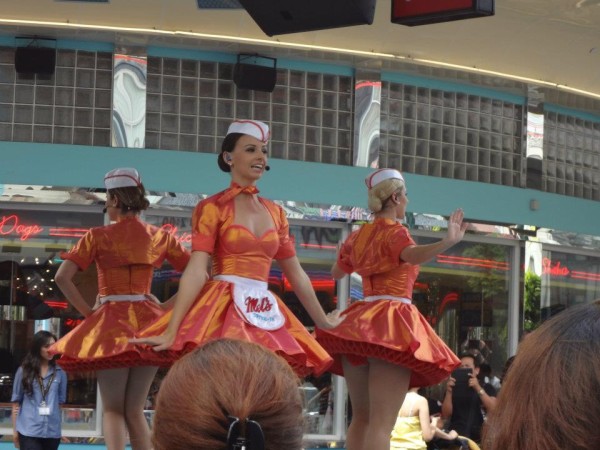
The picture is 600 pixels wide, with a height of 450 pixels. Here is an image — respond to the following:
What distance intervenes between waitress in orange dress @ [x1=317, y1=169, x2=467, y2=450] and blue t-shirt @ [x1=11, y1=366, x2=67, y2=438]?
375cm

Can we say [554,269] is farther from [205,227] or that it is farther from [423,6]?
[205,227]

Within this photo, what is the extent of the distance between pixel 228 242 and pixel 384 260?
0.99 m

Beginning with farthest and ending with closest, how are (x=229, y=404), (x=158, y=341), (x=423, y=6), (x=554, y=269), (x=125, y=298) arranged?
1. (x=554, y=269)
2. (x=125, y=298)
3. (x=423, y=6)
4. (x=158, y=341)
5. (x=229, y=404)

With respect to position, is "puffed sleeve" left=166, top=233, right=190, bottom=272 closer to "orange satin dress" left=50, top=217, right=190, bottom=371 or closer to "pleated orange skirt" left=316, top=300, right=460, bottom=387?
"orange satin dress" left=50, top=217, right=190, bottom=371

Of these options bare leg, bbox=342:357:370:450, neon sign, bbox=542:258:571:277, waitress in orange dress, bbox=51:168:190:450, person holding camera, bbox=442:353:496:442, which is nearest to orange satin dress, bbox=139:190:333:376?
waitress in orange dress, bbox=51:168:190:450

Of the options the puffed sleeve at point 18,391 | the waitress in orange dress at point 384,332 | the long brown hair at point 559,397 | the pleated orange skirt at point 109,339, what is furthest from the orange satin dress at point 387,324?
the long brown hair at point 559,397

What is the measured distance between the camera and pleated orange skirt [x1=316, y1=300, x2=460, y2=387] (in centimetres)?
589

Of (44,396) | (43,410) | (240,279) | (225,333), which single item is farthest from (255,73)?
(225,333)

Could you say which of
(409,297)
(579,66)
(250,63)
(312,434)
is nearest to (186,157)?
(250,63)

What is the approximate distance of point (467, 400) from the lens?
967 centimetres

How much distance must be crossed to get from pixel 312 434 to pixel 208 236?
21.6 ft

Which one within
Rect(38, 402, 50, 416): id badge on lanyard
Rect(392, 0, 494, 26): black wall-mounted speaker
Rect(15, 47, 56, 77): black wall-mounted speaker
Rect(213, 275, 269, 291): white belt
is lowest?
Rect(38, 402, 50, 416): id badge on lanyard

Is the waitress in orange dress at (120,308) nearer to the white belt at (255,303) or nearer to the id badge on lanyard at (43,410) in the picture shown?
the white belt at (255,303)

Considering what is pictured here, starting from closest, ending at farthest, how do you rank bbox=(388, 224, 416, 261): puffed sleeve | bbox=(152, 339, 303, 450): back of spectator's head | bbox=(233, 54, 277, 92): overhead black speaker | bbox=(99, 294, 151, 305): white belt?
bbox=(152, 339, 303, 450): back of spectator's head < bbox=(388, 224, 416, 261): puffed sleeve < bbox=(99, 294, 151, 305): white belt < bbox=(233, 54, 277, 92): overhead black speaker
